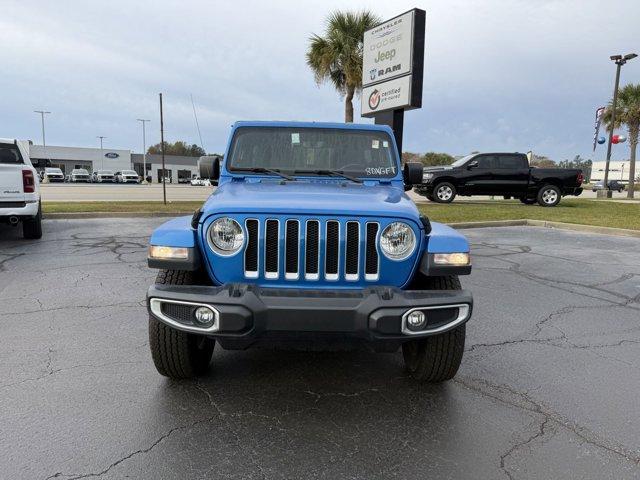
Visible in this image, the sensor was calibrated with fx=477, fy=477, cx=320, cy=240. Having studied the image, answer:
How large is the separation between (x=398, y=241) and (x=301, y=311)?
2.48 ft

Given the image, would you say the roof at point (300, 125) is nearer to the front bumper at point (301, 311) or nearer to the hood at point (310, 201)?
the hood at point (310, 201)

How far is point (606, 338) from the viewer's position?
4.27 meters

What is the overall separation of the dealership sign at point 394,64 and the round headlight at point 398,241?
13243 mm

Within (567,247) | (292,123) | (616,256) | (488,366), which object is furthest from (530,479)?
(567,247)

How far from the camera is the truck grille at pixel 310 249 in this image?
278 centimetres

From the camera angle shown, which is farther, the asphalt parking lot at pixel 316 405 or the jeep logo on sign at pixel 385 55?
the jeep logo on sign at pixel 385 55

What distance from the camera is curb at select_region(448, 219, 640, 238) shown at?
1114cm

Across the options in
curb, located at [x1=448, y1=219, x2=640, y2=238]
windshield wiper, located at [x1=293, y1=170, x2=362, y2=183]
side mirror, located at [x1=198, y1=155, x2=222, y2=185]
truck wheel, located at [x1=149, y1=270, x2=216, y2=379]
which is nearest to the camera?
truck wheel, located at [x1=149, y1=270, x2=216, y2=379]

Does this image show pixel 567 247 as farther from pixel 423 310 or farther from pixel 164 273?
pixel 164 273

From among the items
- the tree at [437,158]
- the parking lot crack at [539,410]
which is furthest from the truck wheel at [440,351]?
the tree at [437,158]

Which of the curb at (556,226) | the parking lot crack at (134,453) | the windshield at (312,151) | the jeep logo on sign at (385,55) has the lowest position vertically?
the parking lot crack at (134,453)

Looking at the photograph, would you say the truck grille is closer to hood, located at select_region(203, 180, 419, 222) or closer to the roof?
hood, located at select_region(203, 180, 419, 222)

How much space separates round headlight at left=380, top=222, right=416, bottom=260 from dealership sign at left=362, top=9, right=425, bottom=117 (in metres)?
13.2

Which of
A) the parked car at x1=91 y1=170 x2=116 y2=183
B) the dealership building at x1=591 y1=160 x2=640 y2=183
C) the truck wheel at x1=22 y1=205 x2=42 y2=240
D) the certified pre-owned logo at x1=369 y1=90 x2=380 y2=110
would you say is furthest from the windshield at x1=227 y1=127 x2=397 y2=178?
the dealership building at x1=591 y1=160 x2=640 y2=183
